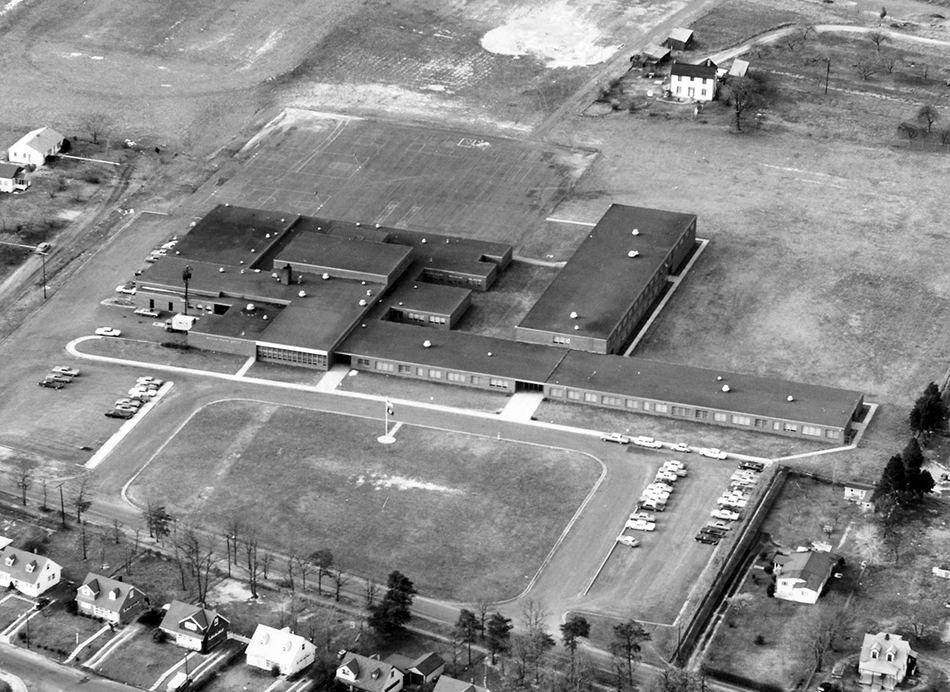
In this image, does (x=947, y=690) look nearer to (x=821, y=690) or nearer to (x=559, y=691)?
(x=821, y=690)

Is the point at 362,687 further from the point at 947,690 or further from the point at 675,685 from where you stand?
the point at 947,690

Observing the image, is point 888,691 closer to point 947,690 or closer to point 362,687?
point 947,690

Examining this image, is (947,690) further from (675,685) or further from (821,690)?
(675,685)

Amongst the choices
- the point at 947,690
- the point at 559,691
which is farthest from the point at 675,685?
the point at 947,690

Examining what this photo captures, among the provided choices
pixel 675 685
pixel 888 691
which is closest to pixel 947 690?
pixel 888 691

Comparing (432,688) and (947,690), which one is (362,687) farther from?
(947,690)

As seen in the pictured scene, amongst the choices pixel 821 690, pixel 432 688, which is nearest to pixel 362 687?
pixel 432 688
